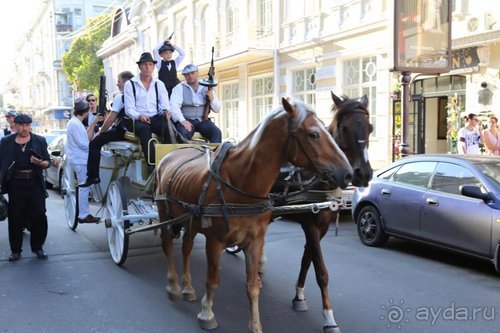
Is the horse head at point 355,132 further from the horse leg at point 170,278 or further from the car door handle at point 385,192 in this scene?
the car door handle at point 385,192

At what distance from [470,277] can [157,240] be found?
4.69 m

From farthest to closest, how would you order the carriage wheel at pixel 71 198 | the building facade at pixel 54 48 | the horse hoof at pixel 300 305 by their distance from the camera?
the building facade at pixel 54 48 → the carriage wheel at pixel 71 198 → the horse hoof at pixel 300 305

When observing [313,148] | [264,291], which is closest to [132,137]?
[264,291]

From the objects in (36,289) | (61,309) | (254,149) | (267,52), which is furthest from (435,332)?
(267,52)

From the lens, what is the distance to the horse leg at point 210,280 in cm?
419

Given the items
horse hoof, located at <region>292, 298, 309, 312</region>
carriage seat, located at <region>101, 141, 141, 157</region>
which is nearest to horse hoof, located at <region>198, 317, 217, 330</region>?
horse hoof, located at <region>292, 298, 309, 312</region>

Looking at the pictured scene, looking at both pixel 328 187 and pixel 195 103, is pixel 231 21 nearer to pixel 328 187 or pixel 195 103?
pixel 195 103

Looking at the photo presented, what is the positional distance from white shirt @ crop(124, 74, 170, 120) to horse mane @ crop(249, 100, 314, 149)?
295cm

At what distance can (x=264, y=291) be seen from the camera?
5.56 m

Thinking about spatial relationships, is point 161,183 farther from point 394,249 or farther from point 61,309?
point 394,249

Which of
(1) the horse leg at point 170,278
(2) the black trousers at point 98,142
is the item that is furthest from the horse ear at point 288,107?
(2) the black trousers at point 98,142

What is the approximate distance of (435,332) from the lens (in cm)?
446

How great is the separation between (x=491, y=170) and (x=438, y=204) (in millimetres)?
793

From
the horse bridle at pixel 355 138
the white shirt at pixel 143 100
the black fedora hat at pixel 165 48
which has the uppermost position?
the black fedora hat at pixel 165 48
